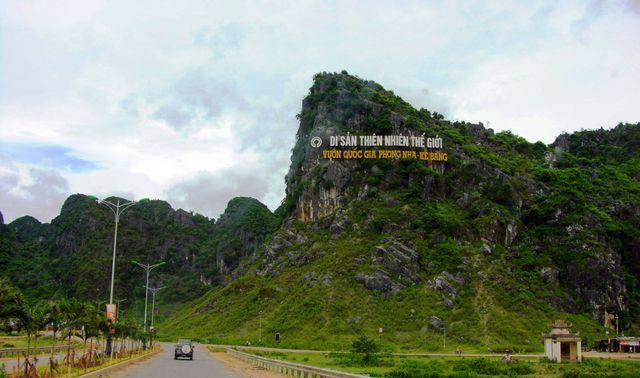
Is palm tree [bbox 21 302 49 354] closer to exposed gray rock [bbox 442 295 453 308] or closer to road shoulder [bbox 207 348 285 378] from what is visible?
road shoulder [bbox 207 348 285 378]

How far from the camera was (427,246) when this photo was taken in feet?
391

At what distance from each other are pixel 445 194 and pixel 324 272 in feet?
112

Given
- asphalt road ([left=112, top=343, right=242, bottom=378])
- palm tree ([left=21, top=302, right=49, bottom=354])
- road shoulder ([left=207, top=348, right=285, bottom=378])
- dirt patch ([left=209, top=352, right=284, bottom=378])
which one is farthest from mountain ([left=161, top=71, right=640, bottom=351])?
palm tree ([left=21, top=302, right=49, bottom=354])

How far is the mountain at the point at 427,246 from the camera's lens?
103 metres

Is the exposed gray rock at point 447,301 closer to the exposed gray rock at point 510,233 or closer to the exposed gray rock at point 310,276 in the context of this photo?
the exposed gray rock at point 310,276

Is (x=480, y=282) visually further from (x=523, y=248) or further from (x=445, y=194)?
(x=445, y=194)

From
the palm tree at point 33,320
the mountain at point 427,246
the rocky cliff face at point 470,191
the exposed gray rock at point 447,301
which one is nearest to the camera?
the palm tree at point 33,320

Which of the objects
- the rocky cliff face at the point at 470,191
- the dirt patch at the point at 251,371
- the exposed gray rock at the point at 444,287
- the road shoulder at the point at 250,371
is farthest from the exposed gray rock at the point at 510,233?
the dirt patch at the point at 251,371

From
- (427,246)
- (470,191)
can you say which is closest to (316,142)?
(470,191)

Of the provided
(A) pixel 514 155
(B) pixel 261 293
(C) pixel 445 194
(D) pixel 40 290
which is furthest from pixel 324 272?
(D) pixel 40 290

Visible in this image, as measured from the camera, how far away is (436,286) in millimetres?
109188

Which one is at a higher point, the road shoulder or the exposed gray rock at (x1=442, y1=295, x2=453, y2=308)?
the exposed gray rock at (x1=442, y1=295, x2=453, y2=308)

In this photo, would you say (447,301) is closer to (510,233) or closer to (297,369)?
(510,233)

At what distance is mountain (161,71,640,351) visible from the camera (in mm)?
103188
